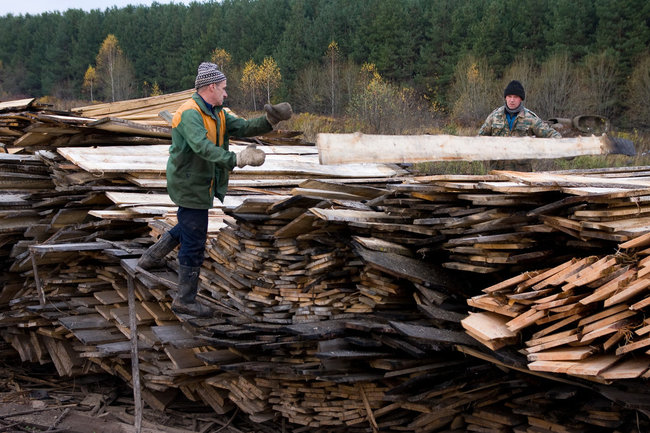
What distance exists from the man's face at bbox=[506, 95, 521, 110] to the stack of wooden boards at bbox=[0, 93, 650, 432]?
1.69 metres

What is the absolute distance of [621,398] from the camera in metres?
3.80

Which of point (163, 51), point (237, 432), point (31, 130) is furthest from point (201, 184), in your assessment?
point (163, 51)

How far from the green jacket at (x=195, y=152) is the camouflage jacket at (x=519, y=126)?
3201mm

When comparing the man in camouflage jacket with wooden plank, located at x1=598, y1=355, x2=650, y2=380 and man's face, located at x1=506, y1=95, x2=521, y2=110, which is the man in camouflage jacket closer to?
man's face, located at x1=506, y1=95, x2=521, y2=110

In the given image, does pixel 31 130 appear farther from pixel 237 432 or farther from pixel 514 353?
pixel 514 353

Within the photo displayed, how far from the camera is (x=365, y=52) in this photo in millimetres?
47031

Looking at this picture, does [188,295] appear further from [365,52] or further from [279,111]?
[365,52]

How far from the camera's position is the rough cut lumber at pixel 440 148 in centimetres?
490

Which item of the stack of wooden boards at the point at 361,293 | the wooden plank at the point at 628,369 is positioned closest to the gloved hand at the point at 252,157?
the stack of wooden boards at the point at 361,293

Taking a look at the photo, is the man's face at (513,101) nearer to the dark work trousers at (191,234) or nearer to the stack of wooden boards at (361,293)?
the stack of wooden boards at (361,293)

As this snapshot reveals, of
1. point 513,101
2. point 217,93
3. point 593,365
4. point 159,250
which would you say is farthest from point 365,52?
point 593,365

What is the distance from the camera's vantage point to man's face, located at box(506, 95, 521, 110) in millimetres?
7660

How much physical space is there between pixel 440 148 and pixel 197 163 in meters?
2.02

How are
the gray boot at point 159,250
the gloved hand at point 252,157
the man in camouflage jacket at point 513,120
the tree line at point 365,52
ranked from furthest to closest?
the tree line at point 365,52 < the man in camouflage jacket at point 513,120 < the gray boot at point 159,250 < the gloved hand at point 252,157
